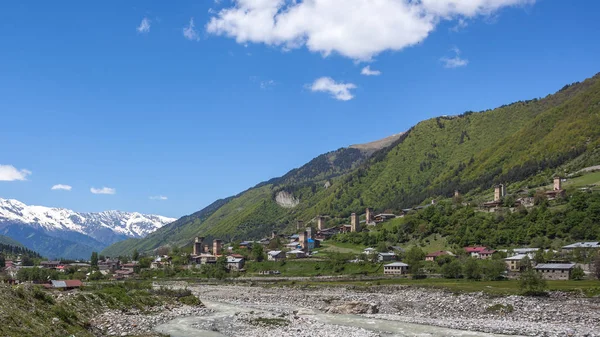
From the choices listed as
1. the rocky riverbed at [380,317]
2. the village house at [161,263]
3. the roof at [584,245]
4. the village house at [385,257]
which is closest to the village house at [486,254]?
the roof at [584,245]

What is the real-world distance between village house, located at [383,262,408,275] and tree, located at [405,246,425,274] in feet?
5.10

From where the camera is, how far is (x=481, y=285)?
259 ft

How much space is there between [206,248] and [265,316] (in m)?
130

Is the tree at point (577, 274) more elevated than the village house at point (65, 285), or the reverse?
the village house at point (65, 285)

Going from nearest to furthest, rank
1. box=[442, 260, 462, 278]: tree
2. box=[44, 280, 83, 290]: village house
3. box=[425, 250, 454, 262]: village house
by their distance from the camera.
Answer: box=[44, 280, 83, 290]: village house
box=[442, 260, 462, 278]: tree
box=[425, 250, 454, 262]: village house

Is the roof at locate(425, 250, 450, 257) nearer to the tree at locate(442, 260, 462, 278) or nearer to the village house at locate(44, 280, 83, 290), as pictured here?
the tree at locate(442, 260, 462, 278)

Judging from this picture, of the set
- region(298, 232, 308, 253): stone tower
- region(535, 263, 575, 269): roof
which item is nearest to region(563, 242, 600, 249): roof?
region(535, 263, 575, 269): roof

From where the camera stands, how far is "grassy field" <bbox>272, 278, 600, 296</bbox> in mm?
67688

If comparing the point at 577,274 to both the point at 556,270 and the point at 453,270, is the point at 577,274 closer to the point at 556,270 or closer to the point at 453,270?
the point at 556,270

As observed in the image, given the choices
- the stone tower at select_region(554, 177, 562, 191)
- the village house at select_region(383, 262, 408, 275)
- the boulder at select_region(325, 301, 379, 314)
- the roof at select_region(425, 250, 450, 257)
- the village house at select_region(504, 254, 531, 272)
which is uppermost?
the stone tower at select_region(554, 177, 562, 191)

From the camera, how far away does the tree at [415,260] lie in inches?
4013

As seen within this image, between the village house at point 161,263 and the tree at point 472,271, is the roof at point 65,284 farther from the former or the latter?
the village house at point 161,263

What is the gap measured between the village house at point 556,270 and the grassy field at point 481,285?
5823mm

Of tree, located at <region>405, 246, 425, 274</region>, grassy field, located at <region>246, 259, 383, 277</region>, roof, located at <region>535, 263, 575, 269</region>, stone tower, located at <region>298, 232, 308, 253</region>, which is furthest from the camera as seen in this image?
stone tower, located at <region>298, 232, 308, 253</region>
